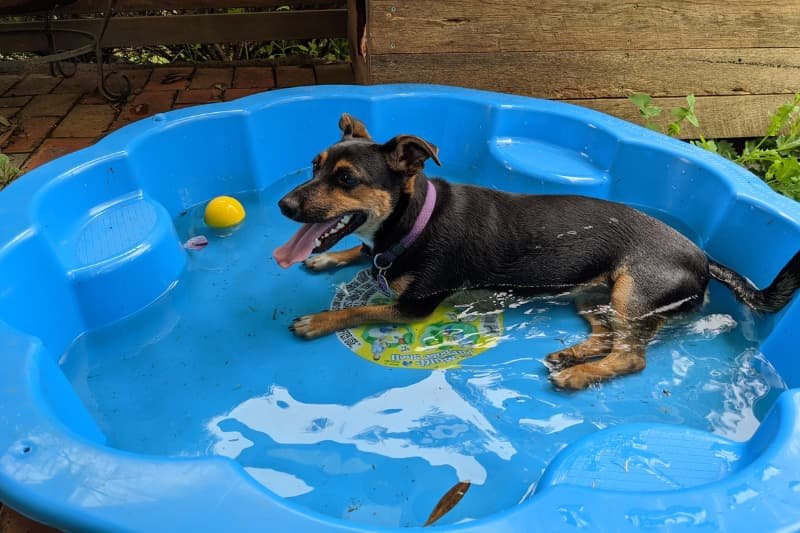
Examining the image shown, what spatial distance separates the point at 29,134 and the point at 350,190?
347 cm

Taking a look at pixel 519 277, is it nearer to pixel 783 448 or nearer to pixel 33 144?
pixel 783 448

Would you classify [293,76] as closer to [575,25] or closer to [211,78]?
[211,78]

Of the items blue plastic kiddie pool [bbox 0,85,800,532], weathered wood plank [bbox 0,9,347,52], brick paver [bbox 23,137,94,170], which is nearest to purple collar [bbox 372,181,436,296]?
blue plastic kiddie pool [bbox 0,85,800,532]

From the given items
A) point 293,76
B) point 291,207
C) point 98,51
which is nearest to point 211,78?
point 293,76

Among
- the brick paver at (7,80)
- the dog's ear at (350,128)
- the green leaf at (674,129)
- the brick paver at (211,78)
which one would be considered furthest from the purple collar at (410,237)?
the brick paver at (7,80)

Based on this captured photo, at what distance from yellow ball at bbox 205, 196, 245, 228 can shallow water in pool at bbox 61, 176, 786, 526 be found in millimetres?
526

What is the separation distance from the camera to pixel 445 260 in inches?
126

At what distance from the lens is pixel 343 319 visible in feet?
10.3

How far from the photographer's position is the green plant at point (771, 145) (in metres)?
4.34

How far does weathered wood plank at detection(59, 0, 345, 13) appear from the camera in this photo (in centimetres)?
597

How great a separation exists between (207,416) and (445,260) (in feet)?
4.62

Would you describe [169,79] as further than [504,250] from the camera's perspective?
Yes

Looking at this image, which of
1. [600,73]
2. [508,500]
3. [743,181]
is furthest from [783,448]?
[600,73]

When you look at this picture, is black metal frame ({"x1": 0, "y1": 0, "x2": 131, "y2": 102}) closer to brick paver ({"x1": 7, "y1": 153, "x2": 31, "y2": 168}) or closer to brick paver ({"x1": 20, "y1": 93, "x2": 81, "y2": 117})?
brick paver ({"x1": 20, "y1": 93, "x2": 81, "y2": 117})
